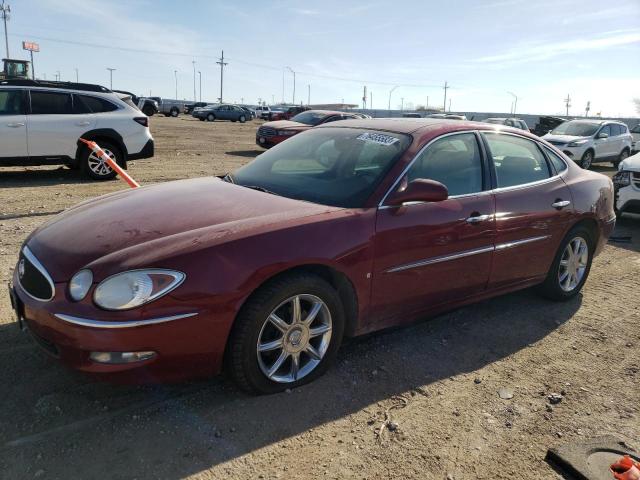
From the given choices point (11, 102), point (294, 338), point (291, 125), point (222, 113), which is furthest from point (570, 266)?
point (222, 113)

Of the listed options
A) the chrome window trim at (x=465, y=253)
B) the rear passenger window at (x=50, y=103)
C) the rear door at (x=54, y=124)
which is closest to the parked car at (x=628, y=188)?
the chrome window trim at (x=465, y=253)

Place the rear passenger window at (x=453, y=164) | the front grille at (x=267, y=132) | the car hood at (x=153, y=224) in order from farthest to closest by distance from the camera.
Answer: the front grille at (x=267, y=132) < the rear passenger window at (x=453, y=164) < the car hood at (x=153, y=224)

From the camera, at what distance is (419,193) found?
328cm

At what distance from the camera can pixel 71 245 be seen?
9.51 feet

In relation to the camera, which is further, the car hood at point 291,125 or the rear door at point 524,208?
the car hood at point 291,125

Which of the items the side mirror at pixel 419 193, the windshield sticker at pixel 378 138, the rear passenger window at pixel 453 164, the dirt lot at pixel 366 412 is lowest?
the dirt lot at pixel 366 412

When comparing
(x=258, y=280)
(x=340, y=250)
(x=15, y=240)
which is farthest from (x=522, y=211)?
(x=15, y=240)

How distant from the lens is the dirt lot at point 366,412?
99.4 inches

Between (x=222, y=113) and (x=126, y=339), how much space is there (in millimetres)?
46940

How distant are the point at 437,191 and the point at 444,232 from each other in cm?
39

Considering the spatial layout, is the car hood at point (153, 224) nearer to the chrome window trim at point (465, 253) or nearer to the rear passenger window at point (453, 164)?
the chrome window trim at point (465, 253)

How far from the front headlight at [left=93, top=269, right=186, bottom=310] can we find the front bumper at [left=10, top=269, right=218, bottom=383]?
6 centimetres

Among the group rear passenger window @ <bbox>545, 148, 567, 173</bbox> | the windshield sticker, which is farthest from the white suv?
rear passenger window @ <bbox>545, 148, 567, 173</bbox>

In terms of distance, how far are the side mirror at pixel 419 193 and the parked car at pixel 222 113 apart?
45.7 meters
